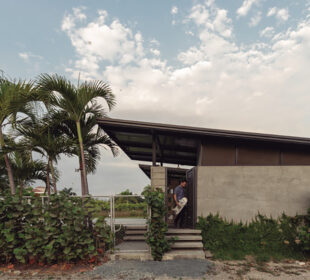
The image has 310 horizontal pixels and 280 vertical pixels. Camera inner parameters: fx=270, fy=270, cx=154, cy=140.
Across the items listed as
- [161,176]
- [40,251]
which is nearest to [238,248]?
[161,176]

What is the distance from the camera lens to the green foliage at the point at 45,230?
6.38m

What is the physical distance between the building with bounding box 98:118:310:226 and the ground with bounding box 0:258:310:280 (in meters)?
1.66

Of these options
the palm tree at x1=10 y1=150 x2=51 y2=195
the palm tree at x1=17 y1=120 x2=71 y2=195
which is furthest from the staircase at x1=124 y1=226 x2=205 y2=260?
the palm tree at x1=10 y1=150 x2=51 y2=195

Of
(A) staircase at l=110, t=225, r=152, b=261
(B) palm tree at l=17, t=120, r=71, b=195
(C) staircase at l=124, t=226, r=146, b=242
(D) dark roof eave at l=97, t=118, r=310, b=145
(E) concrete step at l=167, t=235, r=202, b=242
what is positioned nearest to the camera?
(A) staircase at l=110, t=225, r=152, b=261

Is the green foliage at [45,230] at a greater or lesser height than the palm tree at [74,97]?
lesser

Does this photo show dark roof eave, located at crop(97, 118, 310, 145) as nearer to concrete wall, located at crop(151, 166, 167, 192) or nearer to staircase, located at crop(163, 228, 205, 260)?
concrete wall, located at crop(151, 166, 167, 192)

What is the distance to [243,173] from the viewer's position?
8211 mm

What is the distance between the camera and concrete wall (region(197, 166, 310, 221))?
26.1 ft

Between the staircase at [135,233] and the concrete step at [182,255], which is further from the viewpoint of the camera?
the staircase at [135,233]

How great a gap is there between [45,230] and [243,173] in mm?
5710

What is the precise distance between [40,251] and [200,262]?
3871 millimetres

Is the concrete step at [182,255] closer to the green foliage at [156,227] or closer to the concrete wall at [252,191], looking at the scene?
the green foliage at [156,227]

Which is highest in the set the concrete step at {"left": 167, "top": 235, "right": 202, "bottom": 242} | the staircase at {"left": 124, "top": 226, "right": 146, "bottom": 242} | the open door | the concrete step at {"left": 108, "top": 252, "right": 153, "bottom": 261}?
the open door

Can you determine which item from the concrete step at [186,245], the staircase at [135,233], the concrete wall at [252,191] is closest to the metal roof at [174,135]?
the concrete wall at [252,191]
